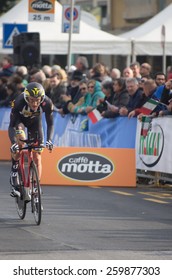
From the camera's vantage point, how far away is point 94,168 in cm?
1986

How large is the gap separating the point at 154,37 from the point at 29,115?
51.7ft

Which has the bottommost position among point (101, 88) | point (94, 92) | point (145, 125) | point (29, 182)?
point (29, 182)

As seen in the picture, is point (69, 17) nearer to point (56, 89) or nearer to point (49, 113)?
point (56, 89)

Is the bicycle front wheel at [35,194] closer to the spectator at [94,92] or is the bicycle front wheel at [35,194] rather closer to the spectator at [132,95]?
the spectator at [132,95]

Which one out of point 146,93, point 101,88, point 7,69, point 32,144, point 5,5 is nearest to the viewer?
point 32,144

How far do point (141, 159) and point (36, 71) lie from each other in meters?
8.40

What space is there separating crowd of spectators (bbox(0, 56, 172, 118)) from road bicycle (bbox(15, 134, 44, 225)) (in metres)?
4.96

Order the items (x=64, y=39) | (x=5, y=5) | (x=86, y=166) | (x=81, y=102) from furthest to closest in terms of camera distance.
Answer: (x=5, y=5) → (x=64, y=39) → (x=81, y=102) → (x=86, y=166)

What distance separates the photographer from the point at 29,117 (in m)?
15.1

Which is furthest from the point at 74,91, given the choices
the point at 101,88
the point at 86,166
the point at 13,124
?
the point at 13,124

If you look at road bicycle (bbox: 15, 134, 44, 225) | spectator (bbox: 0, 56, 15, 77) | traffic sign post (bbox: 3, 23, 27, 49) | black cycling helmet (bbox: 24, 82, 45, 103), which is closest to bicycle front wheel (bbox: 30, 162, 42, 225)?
road bicycle (bbox: 15, 134, 44, 225)

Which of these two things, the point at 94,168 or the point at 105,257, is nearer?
the point at 105,257

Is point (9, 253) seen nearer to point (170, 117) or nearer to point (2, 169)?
point (170, 117)
